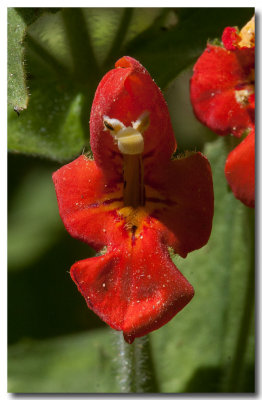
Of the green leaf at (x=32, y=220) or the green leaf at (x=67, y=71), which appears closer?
the green leaf at (x=67, y=71)

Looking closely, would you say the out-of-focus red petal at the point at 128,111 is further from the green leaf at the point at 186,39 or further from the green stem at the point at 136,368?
the green stem at the point at 136,368

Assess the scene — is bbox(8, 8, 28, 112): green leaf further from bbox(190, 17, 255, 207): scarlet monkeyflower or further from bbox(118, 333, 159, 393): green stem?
bbox(118, 333, 159, 393): green stem

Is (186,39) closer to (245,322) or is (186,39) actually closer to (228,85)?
(228,85)

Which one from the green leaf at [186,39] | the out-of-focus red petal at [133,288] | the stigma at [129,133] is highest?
the green leaf at [186,39]

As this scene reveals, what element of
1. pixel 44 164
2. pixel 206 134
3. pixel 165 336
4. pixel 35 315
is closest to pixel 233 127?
pixel 206 134

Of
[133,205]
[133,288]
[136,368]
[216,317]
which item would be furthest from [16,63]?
[216,317]

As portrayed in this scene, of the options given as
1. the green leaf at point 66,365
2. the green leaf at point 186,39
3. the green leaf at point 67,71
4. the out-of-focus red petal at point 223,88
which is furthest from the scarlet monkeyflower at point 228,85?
the green leaf at point 66,365

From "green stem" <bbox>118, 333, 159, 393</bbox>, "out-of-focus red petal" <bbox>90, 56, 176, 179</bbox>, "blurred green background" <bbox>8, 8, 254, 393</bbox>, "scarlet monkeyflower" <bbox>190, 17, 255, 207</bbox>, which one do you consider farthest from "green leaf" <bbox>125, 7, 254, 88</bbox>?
"green stem" <bbox>118, 333, 159, 393</bbox>
